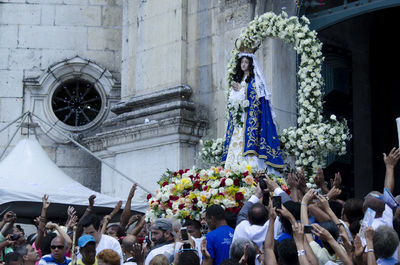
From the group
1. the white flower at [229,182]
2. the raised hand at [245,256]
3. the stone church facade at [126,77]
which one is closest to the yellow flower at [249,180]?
the white flower at [229,182]

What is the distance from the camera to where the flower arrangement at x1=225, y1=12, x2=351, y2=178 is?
11.0m

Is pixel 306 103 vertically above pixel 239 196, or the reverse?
pixel 306 103

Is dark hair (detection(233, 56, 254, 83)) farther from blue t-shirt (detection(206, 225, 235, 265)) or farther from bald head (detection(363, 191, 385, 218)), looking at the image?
bald head (detection(363, 191, 385, 218))

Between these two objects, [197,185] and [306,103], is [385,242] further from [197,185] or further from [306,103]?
[306,103]

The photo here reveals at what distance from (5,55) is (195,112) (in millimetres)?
4063

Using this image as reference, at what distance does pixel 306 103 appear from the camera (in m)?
11.2

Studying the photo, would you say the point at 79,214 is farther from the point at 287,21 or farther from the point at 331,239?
the point at 331,239

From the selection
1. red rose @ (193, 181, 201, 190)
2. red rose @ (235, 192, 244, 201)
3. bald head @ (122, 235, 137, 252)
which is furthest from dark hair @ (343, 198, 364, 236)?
red rose @ (193, 181, 201, 190)

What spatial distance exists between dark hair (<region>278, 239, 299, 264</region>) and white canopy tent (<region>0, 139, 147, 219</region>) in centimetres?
537

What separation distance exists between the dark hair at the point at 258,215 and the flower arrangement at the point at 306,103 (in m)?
3.10

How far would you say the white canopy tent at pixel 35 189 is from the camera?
11.3 m

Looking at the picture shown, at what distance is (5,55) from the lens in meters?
15.4

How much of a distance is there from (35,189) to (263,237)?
4.88 m

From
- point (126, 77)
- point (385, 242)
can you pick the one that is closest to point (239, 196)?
point (385, 242)
